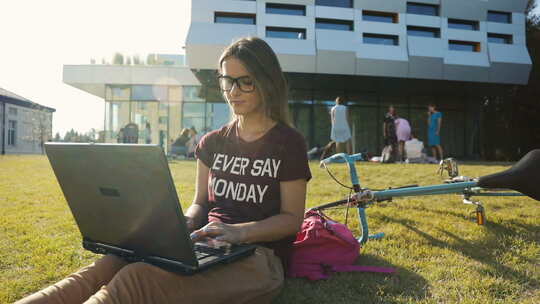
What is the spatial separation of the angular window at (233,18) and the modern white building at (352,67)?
47 millimetres

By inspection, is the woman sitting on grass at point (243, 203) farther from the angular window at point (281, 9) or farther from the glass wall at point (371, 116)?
the angular window at point (281, 9)

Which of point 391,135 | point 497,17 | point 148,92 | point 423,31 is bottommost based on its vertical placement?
point 391,135

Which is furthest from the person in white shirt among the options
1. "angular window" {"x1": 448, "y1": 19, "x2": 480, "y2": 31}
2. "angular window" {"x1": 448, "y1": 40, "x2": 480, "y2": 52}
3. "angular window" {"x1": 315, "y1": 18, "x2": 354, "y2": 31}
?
"angular window" {"x1": 448, "y1": 19, "x2": 480, "y2": 31}

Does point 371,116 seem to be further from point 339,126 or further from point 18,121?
point 18,121

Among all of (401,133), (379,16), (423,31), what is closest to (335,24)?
(379,16)

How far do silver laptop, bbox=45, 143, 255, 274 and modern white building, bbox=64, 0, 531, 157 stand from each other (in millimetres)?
14481

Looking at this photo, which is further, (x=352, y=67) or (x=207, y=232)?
(x=352, y=67)

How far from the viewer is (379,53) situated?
663 inches

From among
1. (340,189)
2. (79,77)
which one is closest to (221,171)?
(340,189)

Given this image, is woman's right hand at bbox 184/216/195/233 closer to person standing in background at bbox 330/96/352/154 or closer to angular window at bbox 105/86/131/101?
person standing in background at bbox 330/96/352/154

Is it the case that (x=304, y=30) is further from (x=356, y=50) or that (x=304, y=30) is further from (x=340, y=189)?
(x=340, y=189)

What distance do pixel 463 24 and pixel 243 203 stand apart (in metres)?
21.2

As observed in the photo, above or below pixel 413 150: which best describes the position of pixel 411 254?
below

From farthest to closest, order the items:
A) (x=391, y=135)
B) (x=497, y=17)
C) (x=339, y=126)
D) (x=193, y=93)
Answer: (x=497, y=17)
(x=193, y=93)
(x=391, y=135)
(x=339, y=126)
